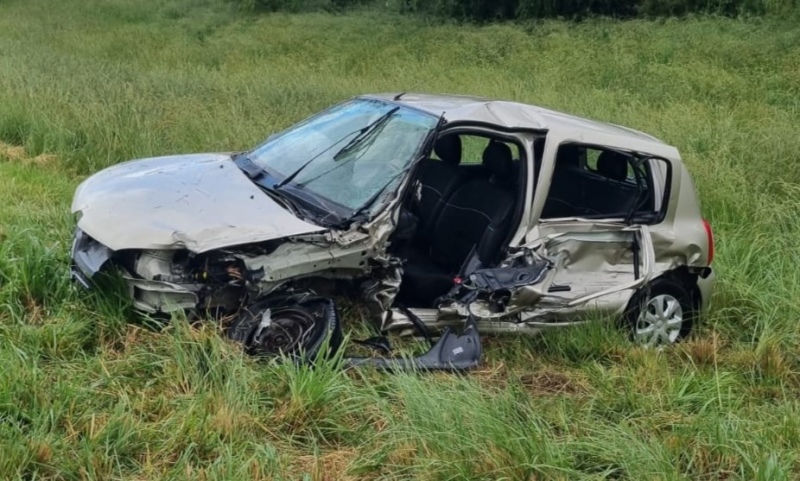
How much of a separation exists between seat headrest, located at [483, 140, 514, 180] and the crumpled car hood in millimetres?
1511

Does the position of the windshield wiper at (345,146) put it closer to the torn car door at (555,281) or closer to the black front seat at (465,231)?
the black front seat at (465,231)

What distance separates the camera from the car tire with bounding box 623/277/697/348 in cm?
509

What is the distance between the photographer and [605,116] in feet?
35.3

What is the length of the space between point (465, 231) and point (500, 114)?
79 centimetres

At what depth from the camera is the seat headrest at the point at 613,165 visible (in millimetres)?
5410

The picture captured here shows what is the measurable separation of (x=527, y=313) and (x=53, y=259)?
291cm

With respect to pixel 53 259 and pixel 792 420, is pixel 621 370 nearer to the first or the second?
pixel 792 420

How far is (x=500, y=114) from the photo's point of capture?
500 cm

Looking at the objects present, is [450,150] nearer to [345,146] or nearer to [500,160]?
[500,160]

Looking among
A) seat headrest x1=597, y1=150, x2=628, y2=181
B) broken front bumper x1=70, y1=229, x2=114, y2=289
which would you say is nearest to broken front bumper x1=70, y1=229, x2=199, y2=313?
broken front bumper x1=70, y1=229, x2=114, y2=289

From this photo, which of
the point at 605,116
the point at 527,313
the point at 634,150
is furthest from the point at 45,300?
the point at 605,116

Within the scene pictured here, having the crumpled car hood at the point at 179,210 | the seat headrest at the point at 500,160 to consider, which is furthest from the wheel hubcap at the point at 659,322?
the crumpled car hood at the point at 179,210

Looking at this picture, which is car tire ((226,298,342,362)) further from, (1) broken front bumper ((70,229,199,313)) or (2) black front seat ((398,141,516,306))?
(2) black front seat ((398,141,516,306))

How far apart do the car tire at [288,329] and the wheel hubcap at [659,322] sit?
2.09 meters
